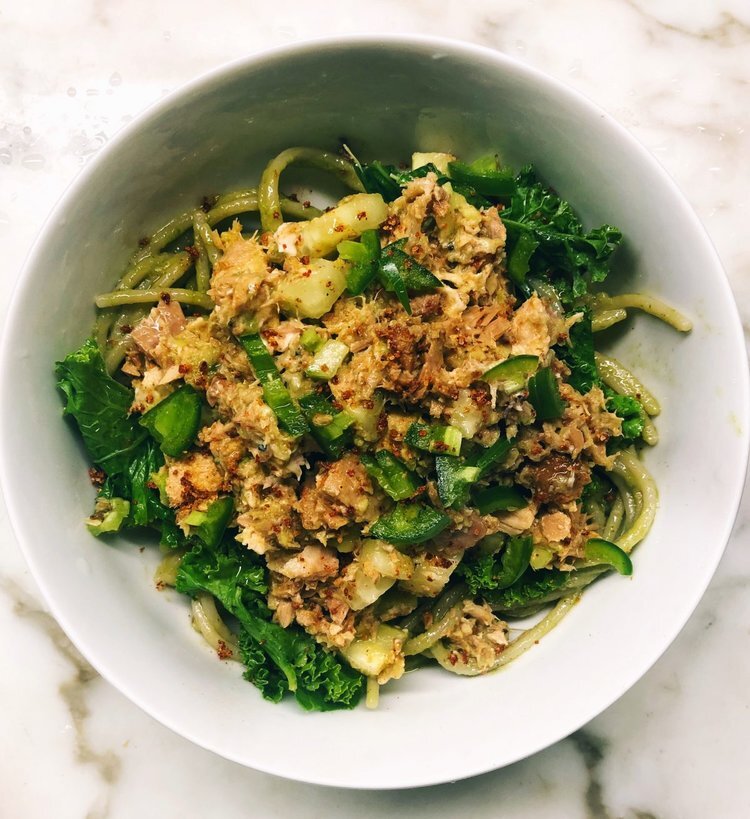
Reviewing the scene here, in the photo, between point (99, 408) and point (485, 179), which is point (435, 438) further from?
point (99, 408)

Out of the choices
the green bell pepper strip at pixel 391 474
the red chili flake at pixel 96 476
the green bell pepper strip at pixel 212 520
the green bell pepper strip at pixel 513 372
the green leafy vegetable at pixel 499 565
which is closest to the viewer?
the green bell pepper strip at pixel 513 372

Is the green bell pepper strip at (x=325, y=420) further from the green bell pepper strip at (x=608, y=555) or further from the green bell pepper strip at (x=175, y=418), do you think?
the green bell pepper strip at (x=608, y=555)

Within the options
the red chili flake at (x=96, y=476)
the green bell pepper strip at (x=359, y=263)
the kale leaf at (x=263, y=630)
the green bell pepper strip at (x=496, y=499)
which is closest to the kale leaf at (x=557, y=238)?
the green bell pepper strip at (x=359, y=263)

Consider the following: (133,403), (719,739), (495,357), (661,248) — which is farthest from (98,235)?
(719,739)

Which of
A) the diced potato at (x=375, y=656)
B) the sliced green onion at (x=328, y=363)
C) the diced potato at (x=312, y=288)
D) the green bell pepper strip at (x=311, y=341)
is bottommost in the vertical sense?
the diced potato at (x=375, y=656)

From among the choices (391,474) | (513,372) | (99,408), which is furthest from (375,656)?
(99,408)

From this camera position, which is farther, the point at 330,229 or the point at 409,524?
the point at 330,229

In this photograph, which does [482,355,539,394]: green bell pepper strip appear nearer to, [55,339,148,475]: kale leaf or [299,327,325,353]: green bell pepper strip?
[299,327,325,353]: green bell pepper strip
